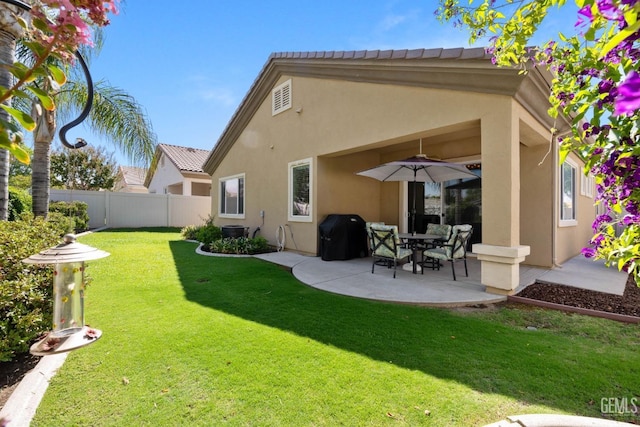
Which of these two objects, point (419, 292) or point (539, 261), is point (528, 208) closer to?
point (539, 261)

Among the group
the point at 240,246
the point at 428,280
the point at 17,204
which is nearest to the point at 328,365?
the point at 428,280

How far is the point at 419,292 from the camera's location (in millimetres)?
5074

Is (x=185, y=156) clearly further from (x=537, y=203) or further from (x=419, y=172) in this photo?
(x=537, y=203)

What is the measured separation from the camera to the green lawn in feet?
7.41

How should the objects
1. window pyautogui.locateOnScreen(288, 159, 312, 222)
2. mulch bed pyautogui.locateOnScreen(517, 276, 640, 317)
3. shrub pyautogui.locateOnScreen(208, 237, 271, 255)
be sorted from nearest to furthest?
mulch bed pyautogui.locateOnScreen(517, 276, 640, 317) < window pyautogui.locateOnScreen(288, 159, 312, 222) < shrub pyautogui.locateOnScreen(208, 237, 271, 255)

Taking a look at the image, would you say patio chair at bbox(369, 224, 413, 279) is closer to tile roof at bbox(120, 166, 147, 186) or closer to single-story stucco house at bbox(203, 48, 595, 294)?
single-story stucco house at bbox(203, 48, 595, 294)

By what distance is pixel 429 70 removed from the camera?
5746 mm

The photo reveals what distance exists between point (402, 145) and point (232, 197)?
7299 mm

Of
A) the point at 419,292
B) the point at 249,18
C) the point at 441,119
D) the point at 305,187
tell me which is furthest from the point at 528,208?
the point at 249,18

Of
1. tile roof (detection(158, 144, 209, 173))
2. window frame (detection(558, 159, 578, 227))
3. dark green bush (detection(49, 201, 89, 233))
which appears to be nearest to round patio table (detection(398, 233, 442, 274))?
window frame (detection(558, 159, 578, 227))

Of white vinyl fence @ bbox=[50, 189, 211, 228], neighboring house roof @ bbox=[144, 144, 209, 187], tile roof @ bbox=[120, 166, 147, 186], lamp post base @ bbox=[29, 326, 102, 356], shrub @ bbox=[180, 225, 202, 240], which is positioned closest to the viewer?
lamp post base @ bbox=[29, 326, 102, 356]

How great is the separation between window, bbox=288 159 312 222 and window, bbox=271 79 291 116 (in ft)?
6.38

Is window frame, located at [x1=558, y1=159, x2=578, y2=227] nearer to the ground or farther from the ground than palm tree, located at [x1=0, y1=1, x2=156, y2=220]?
nearer to the ground

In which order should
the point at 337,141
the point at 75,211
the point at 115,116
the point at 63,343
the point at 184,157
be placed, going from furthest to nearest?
the point at 184,157 → the point at 75,211 → the point at 115,116 → the point at 337,141 → the point at 63,343
